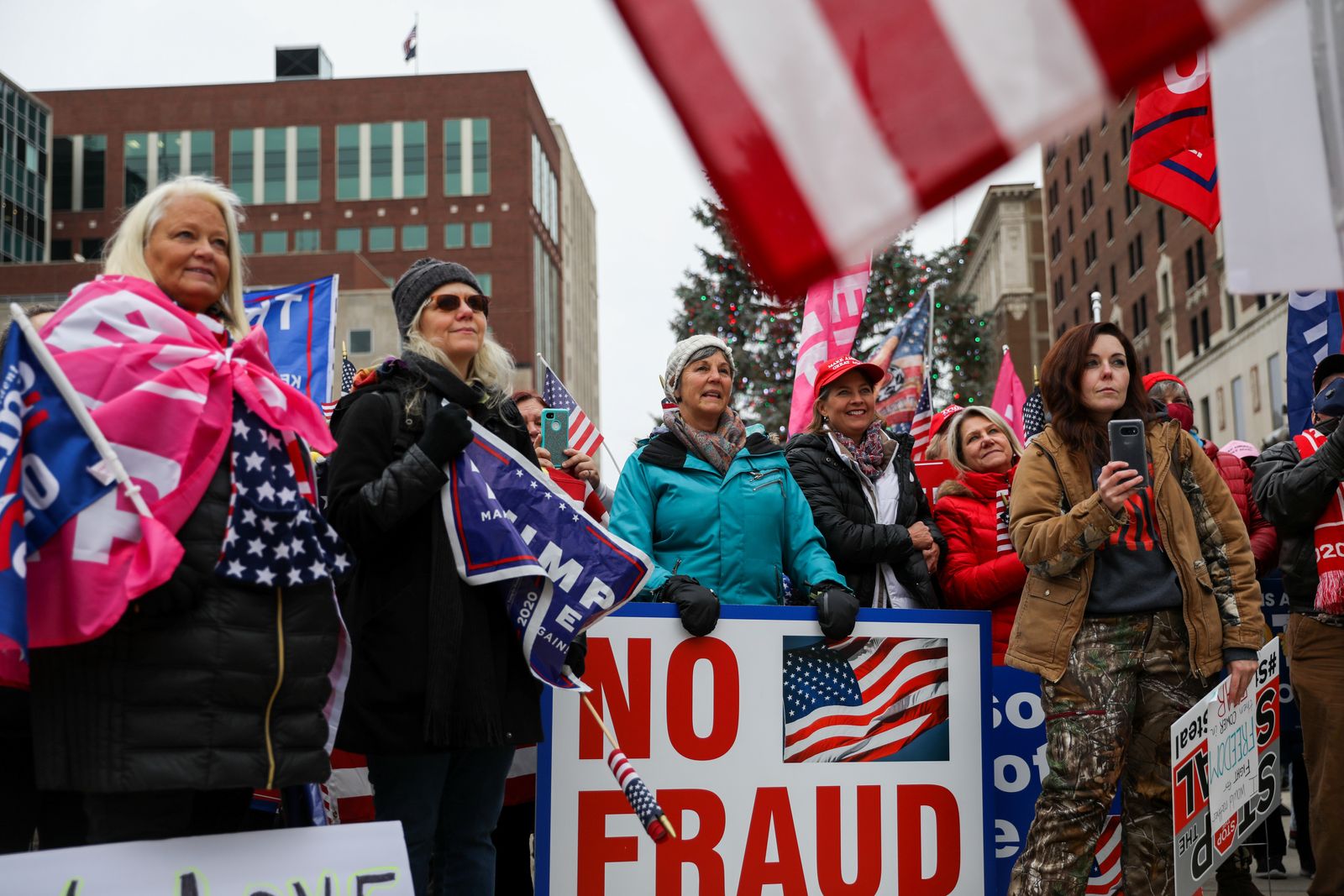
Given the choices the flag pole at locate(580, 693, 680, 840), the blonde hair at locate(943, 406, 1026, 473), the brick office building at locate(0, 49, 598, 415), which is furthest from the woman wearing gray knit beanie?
the brick office building at locate(0, 49, 598, 415)

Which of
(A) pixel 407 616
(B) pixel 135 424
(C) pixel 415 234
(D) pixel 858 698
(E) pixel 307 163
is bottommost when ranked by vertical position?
(D) pixel 858 698

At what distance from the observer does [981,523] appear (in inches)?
228

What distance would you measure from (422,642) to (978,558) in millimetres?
2839

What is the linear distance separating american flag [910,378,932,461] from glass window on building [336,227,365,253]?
79.0 m

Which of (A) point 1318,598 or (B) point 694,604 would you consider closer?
(B) point 694,604

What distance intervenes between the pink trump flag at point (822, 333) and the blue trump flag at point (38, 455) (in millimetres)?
5313

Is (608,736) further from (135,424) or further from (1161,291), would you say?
(1161,291)

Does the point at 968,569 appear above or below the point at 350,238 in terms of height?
below

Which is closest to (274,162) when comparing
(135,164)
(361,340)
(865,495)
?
(135,164)

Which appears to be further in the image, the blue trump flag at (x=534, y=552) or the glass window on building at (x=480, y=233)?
the glass window on building at (x=480, y=233)

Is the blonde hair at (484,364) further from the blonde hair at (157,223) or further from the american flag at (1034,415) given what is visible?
the american flag at (1034,415)

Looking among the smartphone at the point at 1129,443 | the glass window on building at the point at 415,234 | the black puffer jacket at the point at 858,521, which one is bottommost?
the black puffer jacket at the point at 858,521

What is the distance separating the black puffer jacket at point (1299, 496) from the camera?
536 cm

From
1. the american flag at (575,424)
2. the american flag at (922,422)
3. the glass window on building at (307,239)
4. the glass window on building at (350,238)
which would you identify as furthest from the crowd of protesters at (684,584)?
the glass window on building at (307,239)
